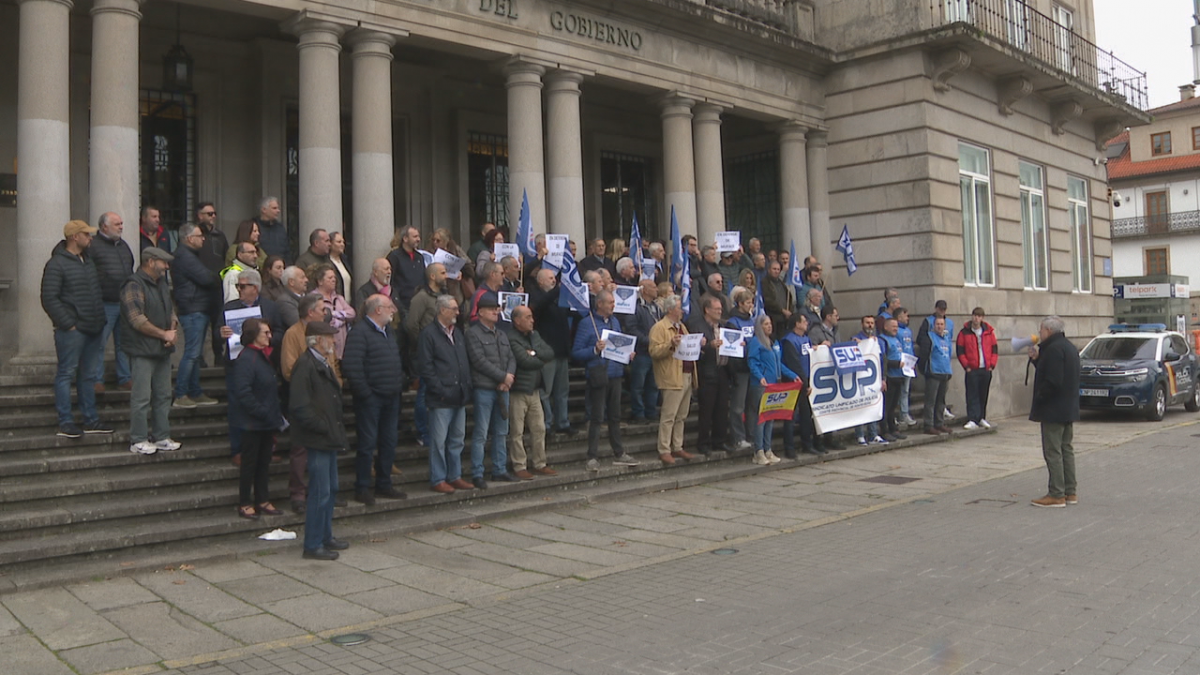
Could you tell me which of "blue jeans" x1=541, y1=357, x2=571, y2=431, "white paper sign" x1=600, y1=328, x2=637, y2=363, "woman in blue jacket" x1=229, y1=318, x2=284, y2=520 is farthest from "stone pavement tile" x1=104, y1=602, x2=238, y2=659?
"white paper sign" x1=600, y1=328, x2=637, y2=363

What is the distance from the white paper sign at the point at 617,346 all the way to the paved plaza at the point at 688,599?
69.8 inches

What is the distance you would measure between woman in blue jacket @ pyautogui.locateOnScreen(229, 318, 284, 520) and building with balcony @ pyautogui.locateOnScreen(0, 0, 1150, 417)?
3518 mm

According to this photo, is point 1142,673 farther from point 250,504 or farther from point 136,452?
point 136,452

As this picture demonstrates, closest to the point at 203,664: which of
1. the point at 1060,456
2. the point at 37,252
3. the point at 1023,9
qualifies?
the point at 37,252

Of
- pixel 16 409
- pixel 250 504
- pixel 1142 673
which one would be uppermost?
pixel 16 409

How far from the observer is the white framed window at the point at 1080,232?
24422 mm

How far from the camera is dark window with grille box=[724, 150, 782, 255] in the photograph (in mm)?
21516

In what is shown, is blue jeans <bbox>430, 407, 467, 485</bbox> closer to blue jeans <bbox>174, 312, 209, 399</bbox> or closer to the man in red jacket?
blue jeans <bbox>174, 312, 209, 399</bbox>

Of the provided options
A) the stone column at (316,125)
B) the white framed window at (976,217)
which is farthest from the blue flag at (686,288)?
the white framed window at (976,217)

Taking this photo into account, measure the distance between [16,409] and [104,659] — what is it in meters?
4.70

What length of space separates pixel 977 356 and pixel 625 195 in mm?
8428

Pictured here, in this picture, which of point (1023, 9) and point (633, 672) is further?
point (1023, 9)

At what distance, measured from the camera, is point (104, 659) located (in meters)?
5.63

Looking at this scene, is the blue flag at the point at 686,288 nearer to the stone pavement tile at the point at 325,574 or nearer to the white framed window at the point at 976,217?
the stone pavement tile at the point at 325,574
